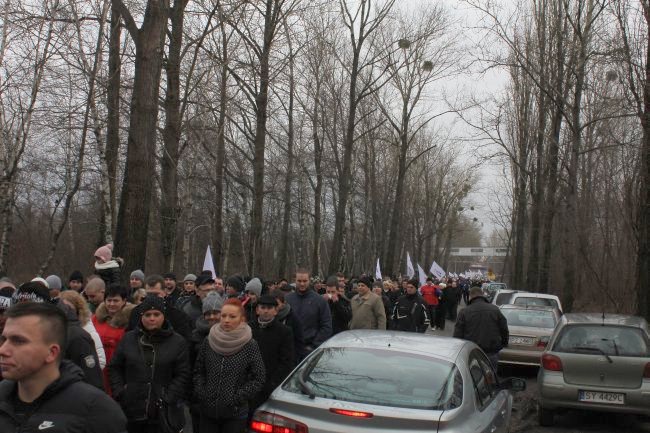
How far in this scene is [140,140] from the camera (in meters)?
11.6

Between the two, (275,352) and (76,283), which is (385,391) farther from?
(76,283)

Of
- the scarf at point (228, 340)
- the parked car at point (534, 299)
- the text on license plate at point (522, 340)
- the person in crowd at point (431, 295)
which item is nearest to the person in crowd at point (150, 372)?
the scarf at point (228, 340)

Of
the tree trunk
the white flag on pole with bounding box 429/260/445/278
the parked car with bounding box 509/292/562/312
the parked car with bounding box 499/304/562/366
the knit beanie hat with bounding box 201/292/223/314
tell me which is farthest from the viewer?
the white flag on pole with bounding box 429/260/445/278

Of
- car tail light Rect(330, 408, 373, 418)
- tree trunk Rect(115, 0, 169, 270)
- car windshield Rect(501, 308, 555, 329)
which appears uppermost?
tree trunk Rect(115, 0, 169, 270)

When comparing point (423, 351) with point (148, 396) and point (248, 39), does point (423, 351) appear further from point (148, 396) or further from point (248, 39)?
point (248, 39)

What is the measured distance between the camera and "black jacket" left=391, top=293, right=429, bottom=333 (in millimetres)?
13152

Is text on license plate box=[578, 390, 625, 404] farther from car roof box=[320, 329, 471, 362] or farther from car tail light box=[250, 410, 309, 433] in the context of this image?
car tail light box=[250, 410, 309, 433]

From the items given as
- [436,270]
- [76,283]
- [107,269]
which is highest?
[436,270]

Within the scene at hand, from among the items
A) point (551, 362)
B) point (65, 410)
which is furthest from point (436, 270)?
point (65, 410)

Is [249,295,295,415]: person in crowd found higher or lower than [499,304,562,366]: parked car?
higher

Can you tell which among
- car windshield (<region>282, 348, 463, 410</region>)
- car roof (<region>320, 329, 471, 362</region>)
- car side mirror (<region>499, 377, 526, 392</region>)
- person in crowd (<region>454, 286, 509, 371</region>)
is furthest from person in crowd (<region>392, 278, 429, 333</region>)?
car windshield (<region>282, 348, 463, 410</region>)

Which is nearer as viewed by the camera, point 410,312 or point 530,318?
point 410,312

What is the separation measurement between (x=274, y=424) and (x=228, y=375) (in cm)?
97

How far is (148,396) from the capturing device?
215 inches
